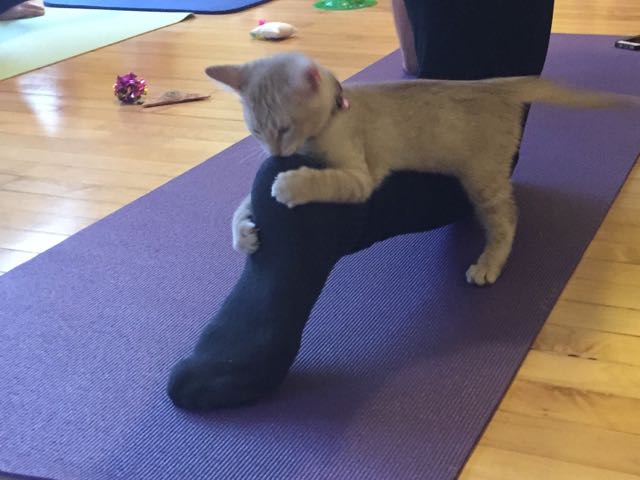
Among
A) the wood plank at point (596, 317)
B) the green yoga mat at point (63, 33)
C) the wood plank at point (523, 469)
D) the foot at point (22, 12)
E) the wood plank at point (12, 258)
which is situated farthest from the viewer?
the foot at point (22, 12)

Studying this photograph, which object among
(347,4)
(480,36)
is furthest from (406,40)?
(347,4)

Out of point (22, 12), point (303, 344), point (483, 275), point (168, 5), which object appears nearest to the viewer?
point (303, 344)

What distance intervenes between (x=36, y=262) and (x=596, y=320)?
1.03 m

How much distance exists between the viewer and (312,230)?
1.12 m

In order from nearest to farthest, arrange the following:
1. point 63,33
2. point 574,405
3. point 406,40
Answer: point 574,405
point 406,40
point 63,33

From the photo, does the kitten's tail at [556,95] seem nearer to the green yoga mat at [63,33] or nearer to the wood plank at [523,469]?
the wood plank at [523,469]

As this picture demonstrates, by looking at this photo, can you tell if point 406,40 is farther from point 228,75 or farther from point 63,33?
point 63,33

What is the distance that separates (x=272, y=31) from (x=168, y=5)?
3.34 ft

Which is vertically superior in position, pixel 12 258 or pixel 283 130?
pixel 283 130

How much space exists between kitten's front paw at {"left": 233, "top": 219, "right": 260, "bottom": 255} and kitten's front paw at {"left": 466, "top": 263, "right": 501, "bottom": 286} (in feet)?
1.34

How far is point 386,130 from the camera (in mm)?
1265

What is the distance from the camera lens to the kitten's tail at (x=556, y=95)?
1.34 meters

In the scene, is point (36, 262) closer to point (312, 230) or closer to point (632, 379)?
point (312, 230)

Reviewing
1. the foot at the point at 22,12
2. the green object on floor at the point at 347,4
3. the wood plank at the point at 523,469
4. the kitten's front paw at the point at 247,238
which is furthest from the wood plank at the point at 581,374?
the foot at the point at 22,12
